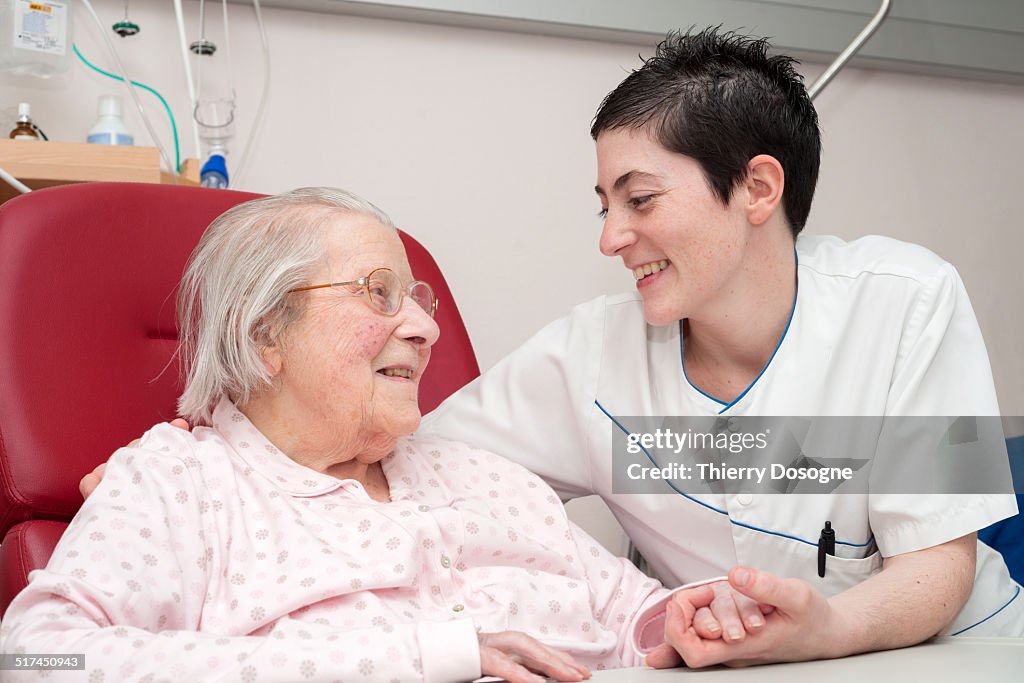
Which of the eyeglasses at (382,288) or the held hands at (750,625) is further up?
the eyeglasses at (382,288)

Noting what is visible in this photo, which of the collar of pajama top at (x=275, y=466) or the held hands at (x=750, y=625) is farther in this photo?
the collar of pajama top at (x=275, y=466)

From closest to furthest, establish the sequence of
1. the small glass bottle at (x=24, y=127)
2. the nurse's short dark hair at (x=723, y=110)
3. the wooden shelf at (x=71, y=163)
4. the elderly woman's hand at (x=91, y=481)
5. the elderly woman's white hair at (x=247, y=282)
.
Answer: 1. the elderly woman's hand at (x=91, y=481)
2. the elderly woman's white hair at (x=247, y=282)
3. the nurse's short dark hair at (x=723, y=110)
4. the wooden shelf at (x=71, y=163)
5. the small glass bottle at (x=24, y=127)

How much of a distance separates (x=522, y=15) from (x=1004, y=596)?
1.54 metres

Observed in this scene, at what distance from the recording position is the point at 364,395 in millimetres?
1386

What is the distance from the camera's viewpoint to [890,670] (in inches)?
42.3

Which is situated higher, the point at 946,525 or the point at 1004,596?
the point at 946,525

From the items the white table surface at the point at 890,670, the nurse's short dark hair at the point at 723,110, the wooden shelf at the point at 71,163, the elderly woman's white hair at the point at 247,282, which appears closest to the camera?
the white table surface at the point at 890,670

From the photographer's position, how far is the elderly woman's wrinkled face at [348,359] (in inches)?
54.5

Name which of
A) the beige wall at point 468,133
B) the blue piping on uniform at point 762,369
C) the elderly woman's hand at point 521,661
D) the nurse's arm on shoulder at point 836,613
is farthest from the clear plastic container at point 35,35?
the nurse's arm on shoulder at point 836,613

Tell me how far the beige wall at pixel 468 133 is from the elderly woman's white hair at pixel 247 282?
0.78 metres

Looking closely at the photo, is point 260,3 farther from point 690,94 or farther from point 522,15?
point 690,94

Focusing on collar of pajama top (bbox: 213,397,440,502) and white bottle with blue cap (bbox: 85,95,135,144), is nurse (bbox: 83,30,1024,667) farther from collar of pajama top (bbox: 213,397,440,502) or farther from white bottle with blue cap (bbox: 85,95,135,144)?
white bottle with blue cap (bbox: 85,95,135,144)

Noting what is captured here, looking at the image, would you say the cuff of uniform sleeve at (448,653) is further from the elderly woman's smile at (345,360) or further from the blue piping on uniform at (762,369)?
the blue piping on uniform at (762,369)

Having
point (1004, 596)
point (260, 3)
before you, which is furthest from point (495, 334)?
point (1004, 596)
